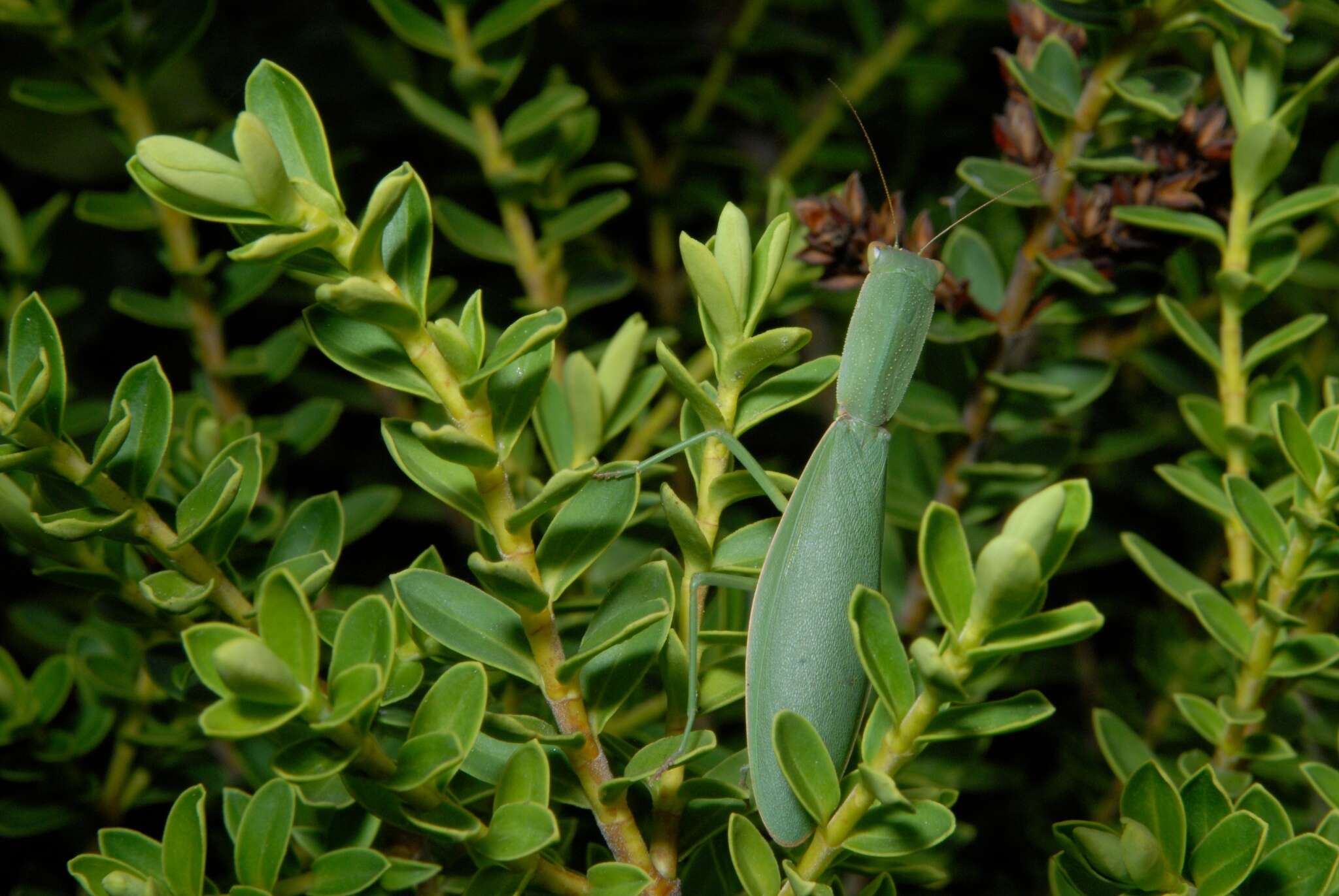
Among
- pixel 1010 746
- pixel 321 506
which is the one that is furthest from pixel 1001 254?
pixel 321 506

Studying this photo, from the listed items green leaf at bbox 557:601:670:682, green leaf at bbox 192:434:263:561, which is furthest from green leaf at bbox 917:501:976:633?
green leaf at bbox 192:434:263:561

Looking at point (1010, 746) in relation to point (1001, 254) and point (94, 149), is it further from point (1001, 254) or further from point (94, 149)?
point (94, 149)

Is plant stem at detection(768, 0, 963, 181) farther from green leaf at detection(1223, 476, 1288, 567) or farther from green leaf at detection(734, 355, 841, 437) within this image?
green leaf at detection(1223, 476, 1288, 567)

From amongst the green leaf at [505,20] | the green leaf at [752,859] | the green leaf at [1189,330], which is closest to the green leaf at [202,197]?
the green leaf at [752,859]

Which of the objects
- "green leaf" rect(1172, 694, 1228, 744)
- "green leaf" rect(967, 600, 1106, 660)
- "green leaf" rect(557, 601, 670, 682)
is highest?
"green leaf" rect(967, 600, 1106, 660)

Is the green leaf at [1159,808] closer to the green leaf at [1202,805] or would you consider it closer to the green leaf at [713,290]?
the green leaf at [1202,805]

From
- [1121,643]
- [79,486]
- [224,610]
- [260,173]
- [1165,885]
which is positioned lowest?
[1121,643]
